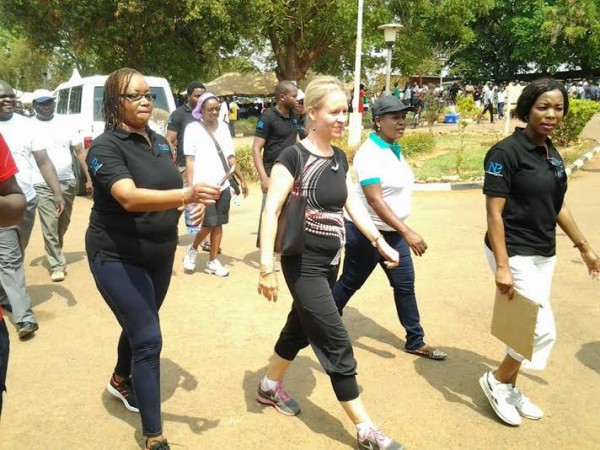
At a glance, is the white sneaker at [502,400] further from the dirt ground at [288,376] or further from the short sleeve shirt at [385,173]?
the short sleeve shirt at [385,173]

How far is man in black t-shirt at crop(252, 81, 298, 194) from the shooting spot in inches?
213

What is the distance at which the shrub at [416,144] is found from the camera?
14624mm

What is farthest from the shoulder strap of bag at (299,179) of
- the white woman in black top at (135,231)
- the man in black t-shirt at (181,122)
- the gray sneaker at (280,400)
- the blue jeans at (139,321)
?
the man in black t-shirt at (181,122)

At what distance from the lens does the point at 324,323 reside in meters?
2.69

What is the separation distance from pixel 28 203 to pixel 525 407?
3920 mm

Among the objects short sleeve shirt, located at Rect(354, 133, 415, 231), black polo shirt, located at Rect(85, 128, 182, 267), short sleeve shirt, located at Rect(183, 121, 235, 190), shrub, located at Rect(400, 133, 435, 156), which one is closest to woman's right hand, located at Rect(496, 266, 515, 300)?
short sleeve shirt, located at Rect(354, 133, 415, 231)

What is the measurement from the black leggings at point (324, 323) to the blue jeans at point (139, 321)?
706 mm

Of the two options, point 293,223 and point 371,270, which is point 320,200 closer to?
point 293,223

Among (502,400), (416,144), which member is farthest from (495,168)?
(416,144)

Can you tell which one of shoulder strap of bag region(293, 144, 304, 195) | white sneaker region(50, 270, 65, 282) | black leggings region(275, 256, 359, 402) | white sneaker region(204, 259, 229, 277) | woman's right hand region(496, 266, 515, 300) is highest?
shoulder strap of bag region(293, 144, 304, 195)

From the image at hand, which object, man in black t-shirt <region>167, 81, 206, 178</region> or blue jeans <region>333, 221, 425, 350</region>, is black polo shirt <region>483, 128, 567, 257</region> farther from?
man in black t-shirt <region>167, 81, 206, 178</region>

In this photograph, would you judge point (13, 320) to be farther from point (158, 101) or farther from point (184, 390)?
point (158, 101)

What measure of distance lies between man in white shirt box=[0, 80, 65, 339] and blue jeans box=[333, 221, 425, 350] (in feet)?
8.00

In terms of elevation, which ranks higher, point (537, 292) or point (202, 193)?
point (202, 193)
